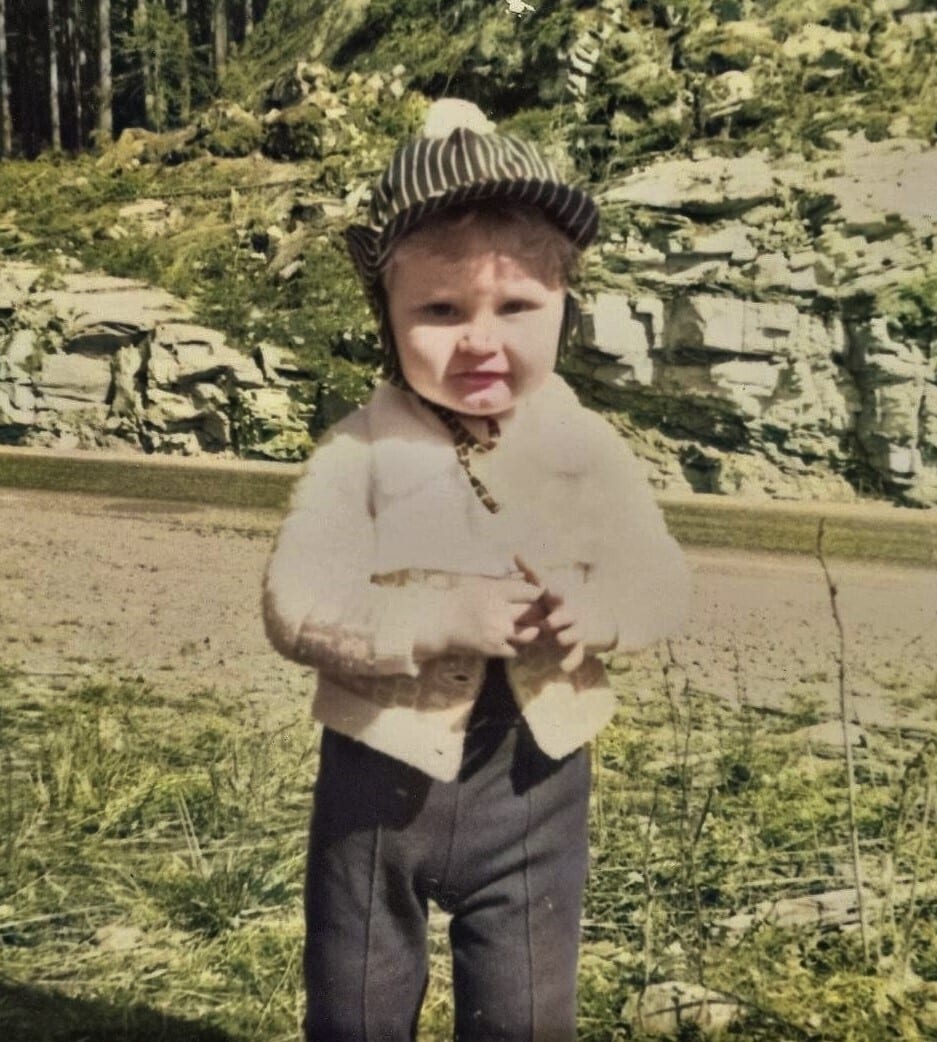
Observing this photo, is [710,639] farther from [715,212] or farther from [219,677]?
[219,677]

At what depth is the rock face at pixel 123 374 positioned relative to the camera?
2.14 m

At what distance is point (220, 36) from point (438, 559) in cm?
115

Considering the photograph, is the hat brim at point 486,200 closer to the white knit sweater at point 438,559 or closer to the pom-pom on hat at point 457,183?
the pom-pom on hat at point 457,183

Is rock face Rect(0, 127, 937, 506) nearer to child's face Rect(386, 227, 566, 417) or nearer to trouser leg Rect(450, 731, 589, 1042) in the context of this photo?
child's face Rect(386, 227, 566, 417)

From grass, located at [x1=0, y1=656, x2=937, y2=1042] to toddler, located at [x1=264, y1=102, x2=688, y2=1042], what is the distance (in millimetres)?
Answer: 475

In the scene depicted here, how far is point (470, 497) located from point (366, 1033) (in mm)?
659

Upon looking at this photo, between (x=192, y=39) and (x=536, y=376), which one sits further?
(x=192, y=39)

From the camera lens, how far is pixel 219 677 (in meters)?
2.16

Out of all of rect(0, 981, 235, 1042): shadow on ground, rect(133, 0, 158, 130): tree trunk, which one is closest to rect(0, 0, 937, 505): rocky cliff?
rect(133, 0, 158, 130): tree trunk

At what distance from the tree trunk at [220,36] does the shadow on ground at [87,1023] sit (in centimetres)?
153

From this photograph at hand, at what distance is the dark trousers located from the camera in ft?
4.93

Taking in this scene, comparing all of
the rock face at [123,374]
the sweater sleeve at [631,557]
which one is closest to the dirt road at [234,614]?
the rock face at [123,374]

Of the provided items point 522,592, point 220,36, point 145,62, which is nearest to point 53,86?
point 145,62

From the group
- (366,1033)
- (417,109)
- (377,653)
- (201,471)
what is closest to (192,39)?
(417,109)
